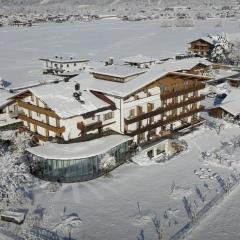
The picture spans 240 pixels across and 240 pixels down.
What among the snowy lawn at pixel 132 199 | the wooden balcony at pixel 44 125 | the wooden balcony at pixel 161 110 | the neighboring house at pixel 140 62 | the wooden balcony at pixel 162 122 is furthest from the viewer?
the neighboring house at pixel 140 62

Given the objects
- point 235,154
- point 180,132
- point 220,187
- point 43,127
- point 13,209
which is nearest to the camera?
point 13,209

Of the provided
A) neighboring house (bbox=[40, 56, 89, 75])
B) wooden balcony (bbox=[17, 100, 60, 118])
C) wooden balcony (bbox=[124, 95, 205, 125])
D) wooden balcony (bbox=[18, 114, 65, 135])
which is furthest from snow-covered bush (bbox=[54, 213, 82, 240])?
neighboring house (bbox=[40, 56, 89, 75])

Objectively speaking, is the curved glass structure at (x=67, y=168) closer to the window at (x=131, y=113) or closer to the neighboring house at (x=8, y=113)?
the window at (x=131, y=113)

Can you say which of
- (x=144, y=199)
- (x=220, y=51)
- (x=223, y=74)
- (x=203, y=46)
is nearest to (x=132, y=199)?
(x=144, y=199)

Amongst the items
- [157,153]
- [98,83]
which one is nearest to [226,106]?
[157,153]

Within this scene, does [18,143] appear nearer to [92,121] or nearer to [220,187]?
[92,121]

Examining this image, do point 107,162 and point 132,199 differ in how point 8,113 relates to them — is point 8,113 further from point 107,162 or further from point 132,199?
point 132,199

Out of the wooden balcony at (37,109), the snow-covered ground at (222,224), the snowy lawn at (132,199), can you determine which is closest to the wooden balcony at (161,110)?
the snowy lawn at (132,199)

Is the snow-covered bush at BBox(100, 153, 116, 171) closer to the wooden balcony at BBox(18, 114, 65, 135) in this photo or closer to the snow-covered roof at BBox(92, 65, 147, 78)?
the wooden balcony at BBox(18, 114, 65, 135)
